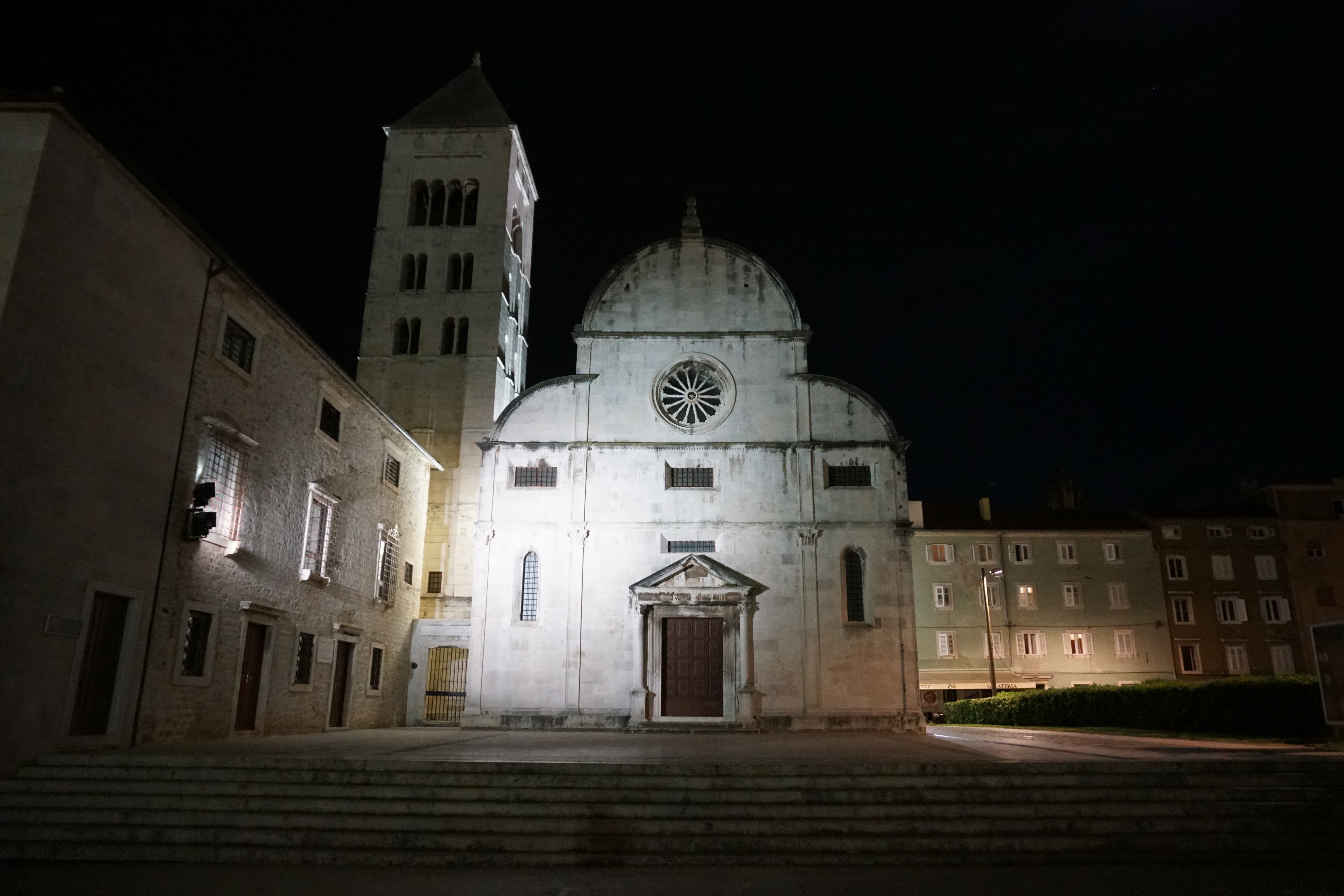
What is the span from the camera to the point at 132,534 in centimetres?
1352

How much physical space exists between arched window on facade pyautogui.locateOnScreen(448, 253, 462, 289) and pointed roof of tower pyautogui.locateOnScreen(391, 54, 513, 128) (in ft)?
18.7

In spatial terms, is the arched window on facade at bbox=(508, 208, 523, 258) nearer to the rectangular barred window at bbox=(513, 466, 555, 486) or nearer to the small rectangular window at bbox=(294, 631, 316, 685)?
the rectangular barred window at bbox=(513, 466, 555, 486)

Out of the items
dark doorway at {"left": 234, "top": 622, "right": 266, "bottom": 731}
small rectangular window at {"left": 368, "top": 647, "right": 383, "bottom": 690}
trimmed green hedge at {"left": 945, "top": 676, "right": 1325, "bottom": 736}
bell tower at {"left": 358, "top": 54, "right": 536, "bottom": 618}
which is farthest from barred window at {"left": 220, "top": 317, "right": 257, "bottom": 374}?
trimmed green hedge at {"left": 945, "top": 676, "right": 1325, "bottom": 736}

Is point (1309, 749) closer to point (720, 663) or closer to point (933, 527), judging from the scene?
point (720, 663)

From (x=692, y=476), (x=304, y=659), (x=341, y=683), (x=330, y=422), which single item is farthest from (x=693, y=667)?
(x=330, y=422)

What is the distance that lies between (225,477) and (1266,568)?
150ft

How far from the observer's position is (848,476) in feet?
82.2

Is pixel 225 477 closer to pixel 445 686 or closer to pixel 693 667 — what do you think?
pixel 445 686

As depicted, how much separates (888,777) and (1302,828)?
4.58 meters

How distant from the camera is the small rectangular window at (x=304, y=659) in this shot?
750 inches

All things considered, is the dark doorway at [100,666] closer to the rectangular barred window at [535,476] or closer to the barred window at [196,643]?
the barred window at [196,643]

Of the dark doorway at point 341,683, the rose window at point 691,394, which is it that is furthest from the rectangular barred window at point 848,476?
the dark doorway at point 341,683

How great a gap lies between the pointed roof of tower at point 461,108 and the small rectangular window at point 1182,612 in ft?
122

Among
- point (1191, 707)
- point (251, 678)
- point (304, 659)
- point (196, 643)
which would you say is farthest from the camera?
point (1191, 707)
